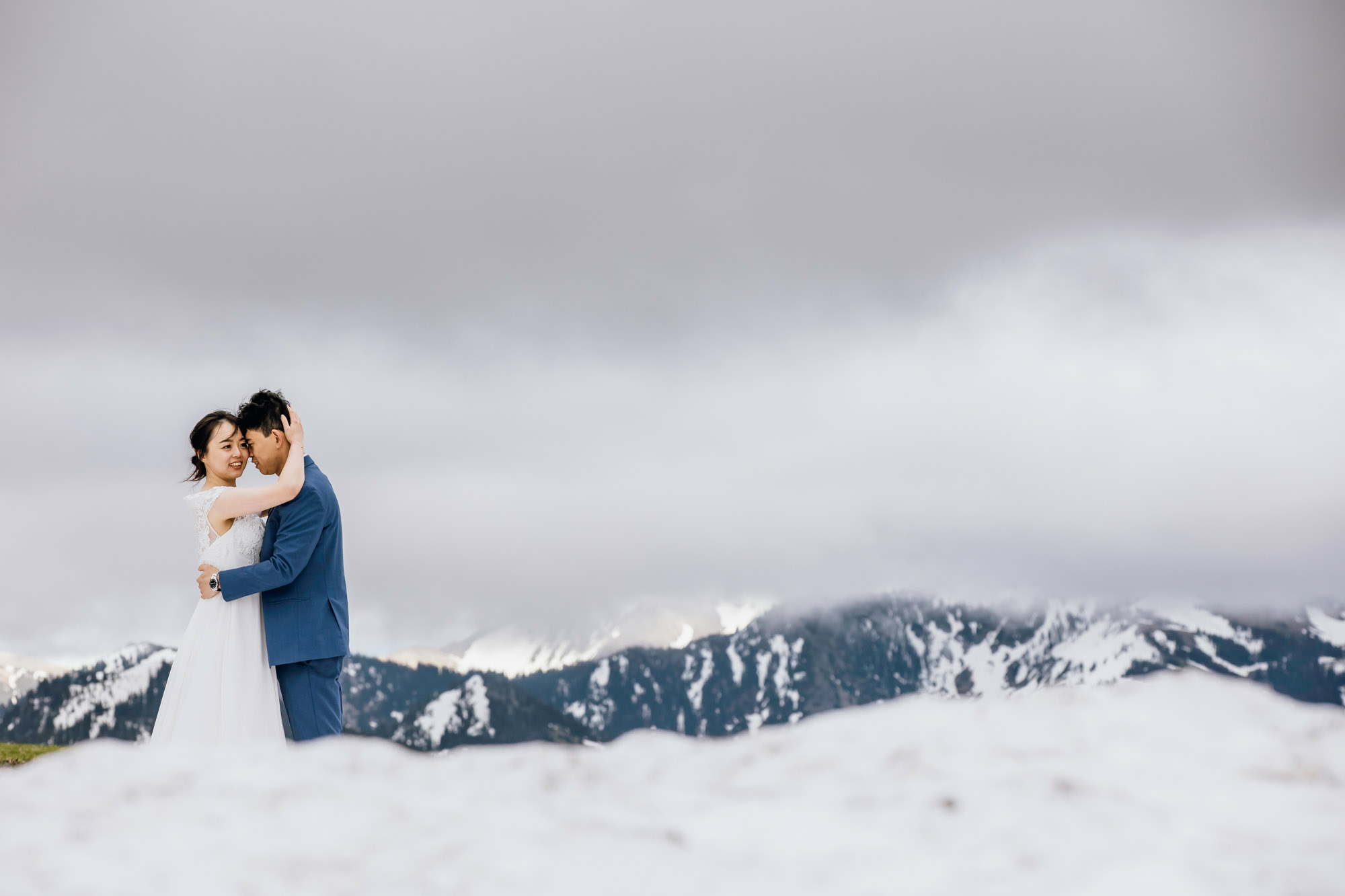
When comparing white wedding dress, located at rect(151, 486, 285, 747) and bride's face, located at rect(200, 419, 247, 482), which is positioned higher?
bride's face, located at rect(200, 419, 247, 482)

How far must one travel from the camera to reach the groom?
906 cm

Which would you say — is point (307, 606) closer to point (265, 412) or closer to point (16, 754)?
point (265, 412)

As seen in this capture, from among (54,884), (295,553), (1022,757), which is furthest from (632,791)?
(295,553)

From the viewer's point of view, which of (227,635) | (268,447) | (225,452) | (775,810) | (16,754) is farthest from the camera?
(16,754)

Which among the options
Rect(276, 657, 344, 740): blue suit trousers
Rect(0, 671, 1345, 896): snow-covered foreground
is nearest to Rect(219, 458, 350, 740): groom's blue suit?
Rect(276, 657, 344, 740): blue suit trousers

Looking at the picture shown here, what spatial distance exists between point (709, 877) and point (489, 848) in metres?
0.60

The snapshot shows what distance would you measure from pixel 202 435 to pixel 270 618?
7.21 feet

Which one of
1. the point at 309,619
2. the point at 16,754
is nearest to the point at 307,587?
the point at 309,619

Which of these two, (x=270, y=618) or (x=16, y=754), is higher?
(x=270, y=618)

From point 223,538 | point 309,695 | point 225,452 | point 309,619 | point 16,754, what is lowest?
point 16,754

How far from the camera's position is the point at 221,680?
916 centimetres

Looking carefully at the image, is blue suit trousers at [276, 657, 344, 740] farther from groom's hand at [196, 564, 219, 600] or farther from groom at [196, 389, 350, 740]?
groom's hand at [196, 564, 219, 600]

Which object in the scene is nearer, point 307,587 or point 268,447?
point 307,587

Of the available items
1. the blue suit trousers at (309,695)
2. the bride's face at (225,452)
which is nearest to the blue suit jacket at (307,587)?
the blue suit trousers at (309,695)
